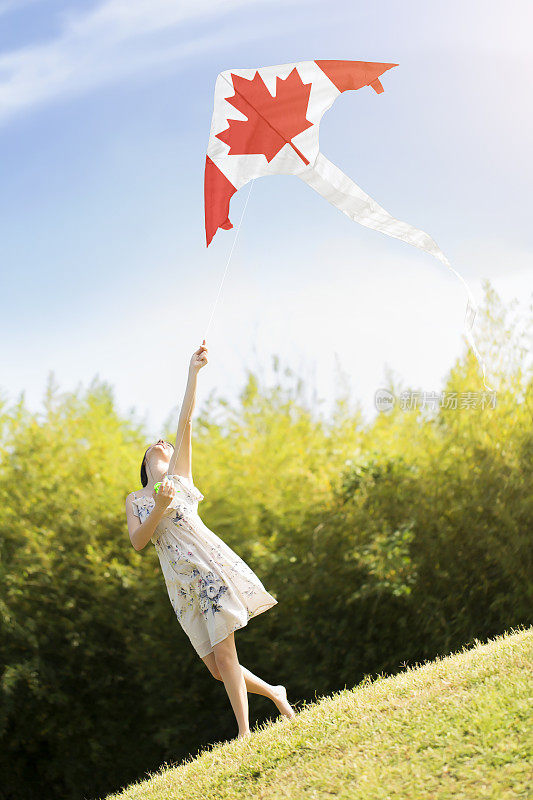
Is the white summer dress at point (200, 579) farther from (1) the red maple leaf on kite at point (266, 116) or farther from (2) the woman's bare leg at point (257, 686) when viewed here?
(1) the red maple leaf on kite at point (266, 116)

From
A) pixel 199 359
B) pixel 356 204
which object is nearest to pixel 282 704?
pixel 199 359

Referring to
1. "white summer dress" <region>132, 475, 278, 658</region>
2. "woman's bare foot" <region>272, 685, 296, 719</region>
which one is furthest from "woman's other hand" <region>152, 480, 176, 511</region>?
"woman's bare foot" <region>272, 685, 296, 719</region>

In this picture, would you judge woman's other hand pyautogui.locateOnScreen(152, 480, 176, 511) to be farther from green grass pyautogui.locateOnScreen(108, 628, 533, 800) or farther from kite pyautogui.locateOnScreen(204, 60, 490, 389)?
kite pyautogui.locateOnScreen(204, 60, 490, 389)

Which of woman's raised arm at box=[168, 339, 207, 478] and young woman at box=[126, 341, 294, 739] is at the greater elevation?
woman's raised arm at box=[168, 339, 207, 478]

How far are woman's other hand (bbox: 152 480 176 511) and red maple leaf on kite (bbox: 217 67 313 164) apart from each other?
174 centimetres

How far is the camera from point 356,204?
12.4ft

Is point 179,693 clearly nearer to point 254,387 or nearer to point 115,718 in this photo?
point 115,718

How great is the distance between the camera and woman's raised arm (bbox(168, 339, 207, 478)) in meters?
3.43

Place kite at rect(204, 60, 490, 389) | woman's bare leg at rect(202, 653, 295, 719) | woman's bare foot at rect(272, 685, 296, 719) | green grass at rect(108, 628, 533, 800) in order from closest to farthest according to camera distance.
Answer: green grass at rect(108, 628, 533, 800) → woman's bare leg at rect(202, 653, 295, 719) → woman's bare foot at rect(272, 685, 296, 719) → kite at rect(204, 60, 490, 389)

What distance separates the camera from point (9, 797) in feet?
25.1

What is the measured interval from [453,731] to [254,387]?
4.98 m

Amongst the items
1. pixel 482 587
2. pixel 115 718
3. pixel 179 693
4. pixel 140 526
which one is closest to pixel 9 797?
pixel 115 718

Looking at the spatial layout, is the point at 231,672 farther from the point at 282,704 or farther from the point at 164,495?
the point at 164,495

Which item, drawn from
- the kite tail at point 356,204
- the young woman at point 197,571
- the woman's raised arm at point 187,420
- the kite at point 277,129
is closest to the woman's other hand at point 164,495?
the young woman at point 197,571
